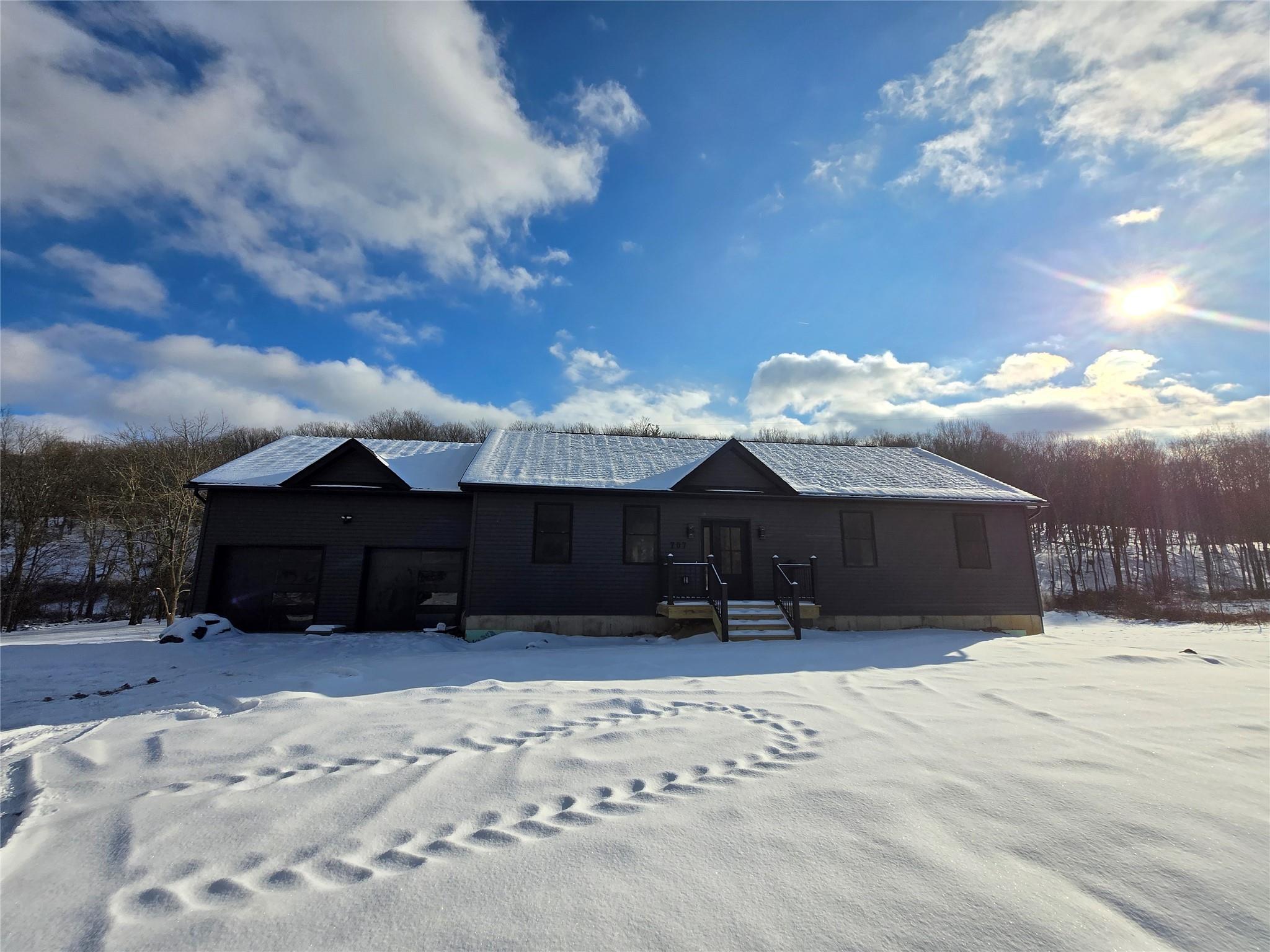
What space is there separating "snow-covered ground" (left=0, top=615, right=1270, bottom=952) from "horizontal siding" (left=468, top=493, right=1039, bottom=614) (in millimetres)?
5403

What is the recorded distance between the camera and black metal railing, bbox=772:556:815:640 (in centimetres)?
1129

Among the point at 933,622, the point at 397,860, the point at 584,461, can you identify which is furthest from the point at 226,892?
the point at 933,622

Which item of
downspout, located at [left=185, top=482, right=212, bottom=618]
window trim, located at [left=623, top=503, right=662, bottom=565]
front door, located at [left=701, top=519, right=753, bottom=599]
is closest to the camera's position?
downspout, located at [left=185, top=482, right=212, bottom=618]

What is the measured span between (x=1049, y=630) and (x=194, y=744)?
18.7 m

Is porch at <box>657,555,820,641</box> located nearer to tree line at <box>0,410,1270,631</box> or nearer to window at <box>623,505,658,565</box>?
window at <box>623,505,658,565</box>

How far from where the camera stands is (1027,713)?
16.3 ft

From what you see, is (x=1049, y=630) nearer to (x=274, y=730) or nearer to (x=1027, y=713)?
(x=1027, y=713)

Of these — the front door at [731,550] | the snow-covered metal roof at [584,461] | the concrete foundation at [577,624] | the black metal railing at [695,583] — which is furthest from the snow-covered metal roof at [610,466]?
the concrete foundation at [577,624]

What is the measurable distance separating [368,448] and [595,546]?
19.3 feet

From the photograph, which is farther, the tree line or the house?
the tree line

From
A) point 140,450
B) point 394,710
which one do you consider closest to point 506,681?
point 394,710

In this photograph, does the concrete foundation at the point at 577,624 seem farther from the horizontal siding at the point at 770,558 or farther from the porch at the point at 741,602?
the porch at the point at 741,602

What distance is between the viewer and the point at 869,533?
1324cm

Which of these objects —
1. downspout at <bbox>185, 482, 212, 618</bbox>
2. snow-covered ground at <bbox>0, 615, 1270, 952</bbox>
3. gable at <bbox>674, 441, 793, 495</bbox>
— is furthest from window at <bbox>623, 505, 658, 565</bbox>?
downspout at <bbox>185, 482, 212, 618</bbox>
